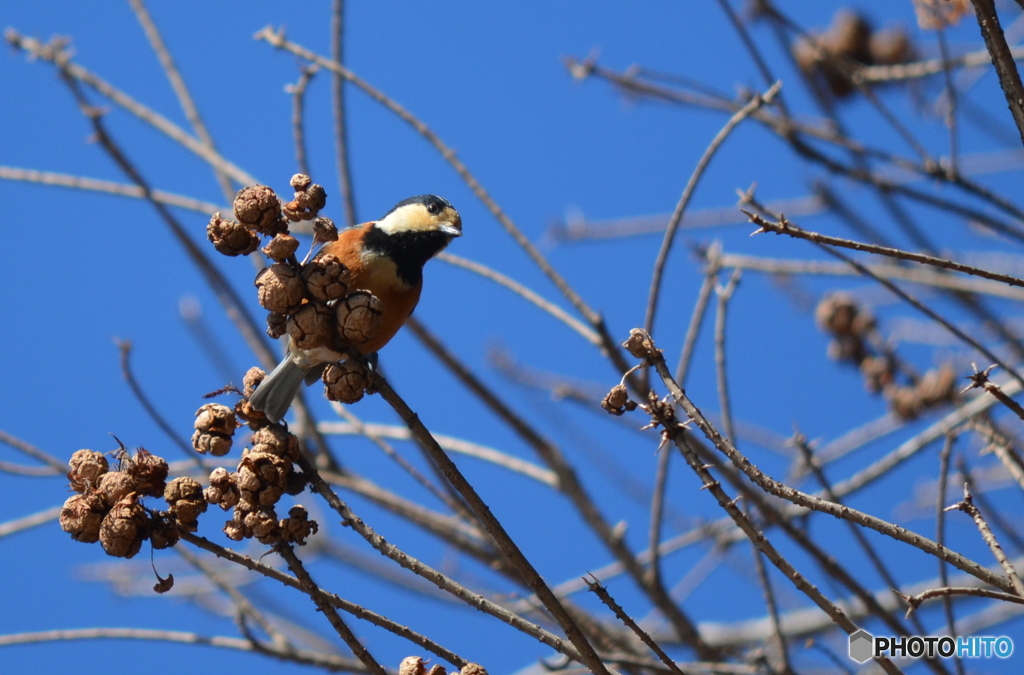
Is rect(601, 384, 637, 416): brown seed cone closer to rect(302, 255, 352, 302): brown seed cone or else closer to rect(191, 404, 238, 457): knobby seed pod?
rect(302, 255, 352, 302): brown seed cone

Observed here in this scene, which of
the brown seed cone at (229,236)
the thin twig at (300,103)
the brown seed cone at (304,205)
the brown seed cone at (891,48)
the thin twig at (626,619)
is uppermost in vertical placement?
the brown seed cone at (891,48)

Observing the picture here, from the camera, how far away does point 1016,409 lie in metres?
1.43

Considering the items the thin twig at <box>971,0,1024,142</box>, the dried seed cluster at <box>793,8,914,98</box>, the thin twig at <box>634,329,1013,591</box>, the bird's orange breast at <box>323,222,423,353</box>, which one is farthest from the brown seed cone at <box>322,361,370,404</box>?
the dried seed cluster at <box>793,8,914,98</box>

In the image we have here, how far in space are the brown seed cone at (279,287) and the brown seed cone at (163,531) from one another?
0.40 m

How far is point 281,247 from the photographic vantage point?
172 cm

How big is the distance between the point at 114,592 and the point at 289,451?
3.01 metres

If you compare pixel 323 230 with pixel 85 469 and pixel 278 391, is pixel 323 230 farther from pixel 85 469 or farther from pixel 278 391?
pixel 85 469

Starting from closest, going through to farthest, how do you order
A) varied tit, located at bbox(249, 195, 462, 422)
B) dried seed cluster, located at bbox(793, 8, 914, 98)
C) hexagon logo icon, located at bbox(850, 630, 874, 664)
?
hexagon logo icon, located at bbox(850, 630, 874, 664) < varied tit, located at bbox(249, 195, 462, 422) < dried seed cluster, located at bbox(793, 8, 914, 98)

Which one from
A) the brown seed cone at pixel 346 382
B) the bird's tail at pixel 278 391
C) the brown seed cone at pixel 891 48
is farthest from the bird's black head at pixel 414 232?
the brown seed cone at pixel 891 48

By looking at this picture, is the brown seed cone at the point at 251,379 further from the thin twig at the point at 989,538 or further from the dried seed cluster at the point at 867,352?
the dried seed cluster at the point at 867,352

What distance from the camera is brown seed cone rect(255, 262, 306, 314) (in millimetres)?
1743

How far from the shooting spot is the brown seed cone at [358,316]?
1.79 m

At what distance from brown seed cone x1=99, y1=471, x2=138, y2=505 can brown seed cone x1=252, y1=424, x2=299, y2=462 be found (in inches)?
8.2

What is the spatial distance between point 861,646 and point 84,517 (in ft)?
4.67
